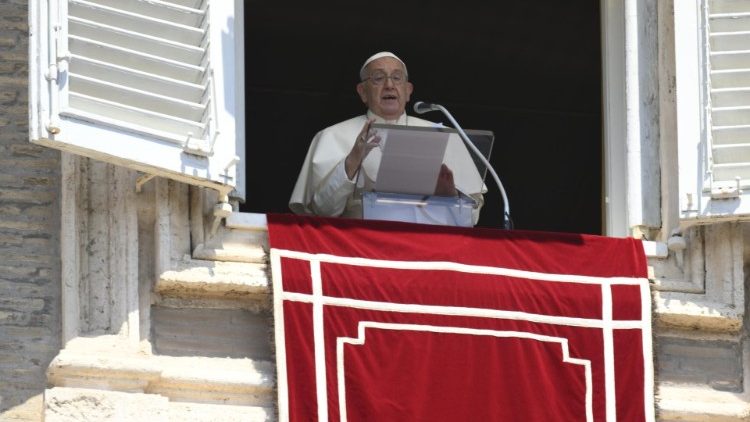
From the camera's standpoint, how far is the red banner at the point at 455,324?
916cm

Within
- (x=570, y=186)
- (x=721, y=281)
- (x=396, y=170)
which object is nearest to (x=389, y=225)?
(x=396, y=170)

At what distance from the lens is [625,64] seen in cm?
1001

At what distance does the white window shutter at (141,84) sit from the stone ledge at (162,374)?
536 mm

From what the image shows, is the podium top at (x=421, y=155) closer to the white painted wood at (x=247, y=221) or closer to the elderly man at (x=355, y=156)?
the elderly man at (x=355, y=156)

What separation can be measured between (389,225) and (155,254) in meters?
0.74

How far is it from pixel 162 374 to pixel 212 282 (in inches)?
14.0

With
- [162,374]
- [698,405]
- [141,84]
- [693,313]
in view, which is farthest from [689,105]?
[162,374]

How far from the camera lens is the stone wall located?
9.38 metres

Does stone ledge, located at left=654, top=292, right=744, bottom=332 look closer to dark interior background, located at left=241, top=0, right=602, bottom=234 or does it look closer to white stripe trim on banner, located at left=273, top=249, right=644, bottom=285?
white stripe trim on banner, located at left=273, top=249, right=644, bottom=285

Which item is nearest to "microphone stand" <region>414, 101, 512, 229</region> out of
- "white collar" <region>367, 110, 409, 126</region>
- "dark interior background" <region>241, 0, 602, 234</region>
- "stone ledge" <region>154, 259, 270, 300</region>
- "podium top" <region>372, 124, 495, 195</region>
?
"podium top" <region>372, 124, 495, 195</region>

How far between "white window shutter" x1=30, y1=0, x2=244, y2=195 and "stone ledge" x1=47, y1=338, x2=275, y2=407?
54cm

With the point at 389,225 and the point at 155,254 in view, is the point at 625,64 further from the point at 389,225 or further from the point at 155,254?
the point at 155,254

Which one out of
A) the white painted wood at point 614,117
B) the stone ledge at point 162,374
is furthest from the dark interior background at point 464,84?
the stone ledge at point 162,374

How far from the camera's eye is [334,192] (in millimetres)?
9945
